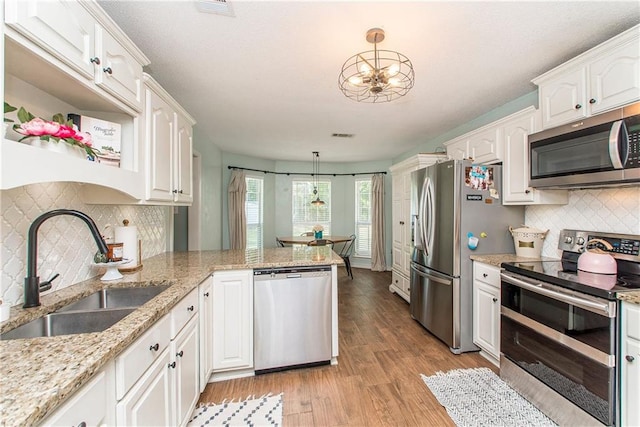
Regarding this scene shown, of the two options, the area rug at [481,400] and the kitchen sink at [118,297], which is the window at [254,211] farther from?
the area rug at [481,400]

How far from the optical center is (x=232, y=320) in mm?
2072

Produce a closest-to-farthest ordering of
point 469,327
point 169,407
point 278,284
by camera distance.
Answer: point 169,407
point 278,284
point 469,327

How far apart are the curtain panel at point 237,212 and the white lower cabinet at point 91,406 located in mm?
4244

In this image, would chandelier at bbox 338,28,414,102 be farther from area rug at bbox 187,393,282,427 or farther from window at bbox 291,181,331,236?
window at bbox 291,181,331,236

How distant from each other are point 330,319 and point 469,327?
A: 1.35m

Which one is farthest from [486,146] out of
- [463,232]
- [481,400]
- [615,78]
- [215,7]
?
[215,7]

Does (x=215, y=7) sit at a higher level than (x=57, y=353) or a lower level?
higher


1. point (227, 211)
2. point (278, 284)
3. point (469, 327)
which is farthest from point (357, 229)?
point (278, 284)

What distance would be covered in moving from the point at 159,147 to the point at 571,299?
277 cm

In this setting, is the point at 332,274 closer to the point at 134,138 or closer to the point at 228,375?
the point at 228,375

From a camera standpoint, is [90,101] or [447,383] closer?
[90,101]

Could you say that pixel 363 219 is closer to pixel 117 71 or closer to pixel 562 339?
pixel 562 339

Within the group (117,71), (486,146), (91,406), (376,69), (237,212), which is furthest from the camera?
(237,212)

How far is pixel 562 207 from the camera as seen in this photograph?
228 centimetres
